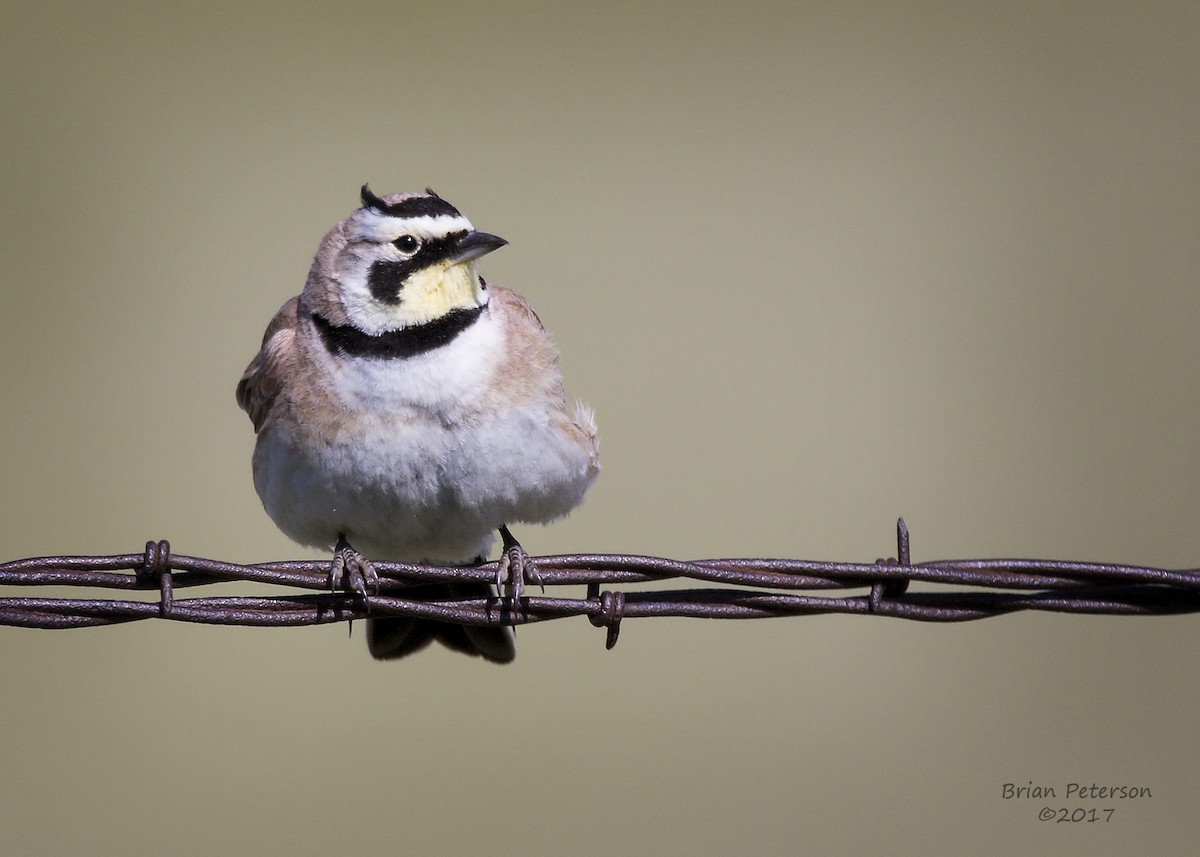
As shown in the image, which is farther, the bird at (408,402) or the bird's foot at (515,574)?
the bird at (408,402)

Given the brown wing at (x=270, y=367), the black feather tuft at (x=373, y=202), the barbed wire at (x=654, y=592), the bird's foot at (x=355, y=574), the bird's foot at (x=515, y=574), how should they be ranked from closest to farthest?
the barbed wire at (x=654, y=592)
the bird's foot at (x=355, y=574)
the bird's foot at (x=515, y=574)
the black feather tuft at (x=373, y=202)
the brown wing at (x=270, y=367)

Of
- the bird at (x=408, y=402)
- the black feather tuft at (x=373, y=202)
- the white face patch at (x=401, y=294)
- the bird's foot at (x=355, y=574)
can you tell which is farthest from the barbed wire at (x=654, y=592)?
the black feather tuft at (x=373, y=202)

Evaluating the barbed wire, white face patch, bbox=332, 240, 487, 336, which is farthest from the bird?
the barbed wire

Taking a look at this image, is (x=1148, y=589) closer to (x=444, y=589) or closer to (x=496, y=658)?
(x=444, y=589)

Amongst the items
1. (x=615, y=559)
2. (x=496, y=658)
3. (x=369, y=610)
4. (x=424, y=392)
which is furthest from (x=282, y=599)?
(x=496, y=658)

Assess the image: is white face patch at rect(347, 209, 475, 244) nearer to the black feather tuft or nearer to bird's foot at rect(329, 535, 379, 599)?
the black feather tuft

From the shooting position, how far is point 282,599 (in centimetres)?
310

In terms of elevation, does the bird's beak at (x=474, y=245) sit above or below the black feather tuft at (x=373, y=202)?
below

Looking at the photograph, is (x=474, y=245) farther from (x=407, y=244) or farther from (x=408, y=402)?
(x=408, y=402)

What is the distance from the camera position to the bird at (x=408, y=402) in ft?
13.0

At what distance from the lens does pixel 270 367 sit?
4227 mm

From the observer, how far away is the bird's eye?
13.2 ft

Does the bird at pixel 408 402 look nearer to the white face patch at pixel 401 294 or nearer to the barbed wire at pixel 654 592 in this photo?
the white face patch at pixel 401 294

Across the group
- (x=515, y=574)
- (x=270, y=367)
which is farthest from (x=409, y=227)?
(x=515, y=574)
